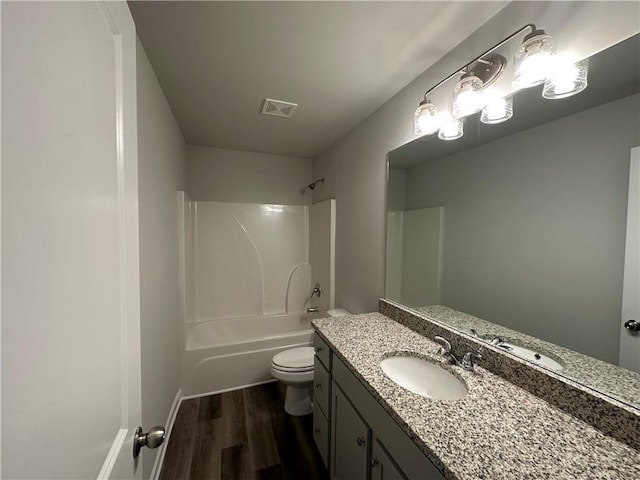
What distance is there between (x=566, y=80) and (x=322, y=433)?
2.08m

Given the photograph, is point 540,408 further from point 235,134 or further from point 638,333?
point 235,134

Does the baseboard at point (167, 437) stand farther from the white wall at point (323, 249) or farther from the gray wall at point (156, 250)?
the white wall at point (323, 249)

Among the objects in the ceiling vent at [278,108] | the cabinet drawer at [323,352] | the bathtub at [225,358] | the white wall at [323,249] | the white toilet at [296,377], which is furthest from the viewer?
the white wall at [323,249]

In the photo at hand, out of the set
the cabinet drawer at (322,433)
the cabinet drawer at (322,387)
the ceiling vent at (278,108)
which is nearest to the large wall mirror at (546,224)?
the cabinet drawer at (322,387)

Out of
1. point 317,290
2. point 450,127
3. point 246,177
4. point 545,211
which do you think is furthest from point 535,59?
point 246,177

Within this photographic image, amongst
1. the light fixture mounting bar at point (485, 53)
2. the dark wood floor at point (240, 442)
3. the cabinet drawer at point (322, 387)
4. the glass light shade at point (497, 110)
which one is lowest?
the dark wood floor at point (240, 442)

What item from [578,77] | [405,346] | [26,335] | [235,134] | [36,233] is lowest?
[405,346]

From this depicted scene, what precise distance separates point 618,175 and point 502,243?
43 cm

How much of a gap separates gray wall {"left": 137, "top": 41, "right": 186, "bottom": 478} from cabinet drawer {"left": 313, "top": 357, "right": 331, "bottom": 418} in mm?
962

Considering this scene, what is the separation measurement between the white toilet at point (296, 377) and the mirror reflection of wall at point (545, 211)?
115cm

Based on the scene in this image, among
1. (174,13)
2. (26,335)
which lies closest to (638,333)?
(26,335)

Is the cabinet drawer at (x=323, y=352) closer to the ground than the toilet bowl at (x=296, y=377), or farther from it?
farther from it

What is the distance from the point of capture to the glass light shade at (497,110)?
1.11 m

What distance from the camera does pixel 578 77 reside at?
35.3 inches
